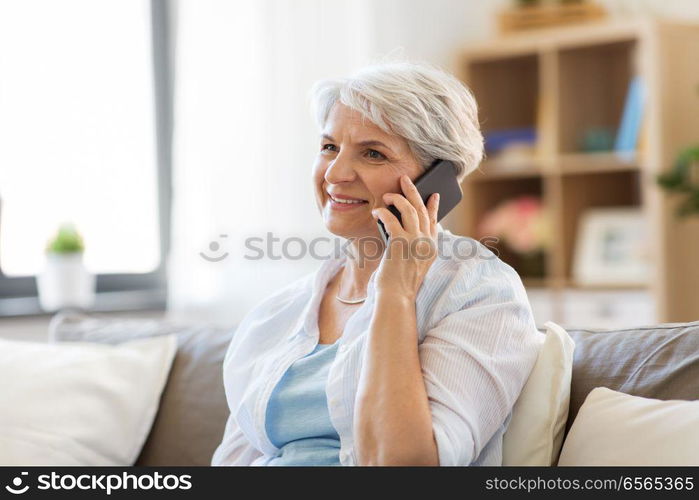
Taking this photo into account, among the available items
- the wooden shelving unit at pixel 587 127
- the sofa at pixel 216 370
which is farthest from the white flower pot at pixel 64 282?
the wooden shelving unit at pixel 587 127

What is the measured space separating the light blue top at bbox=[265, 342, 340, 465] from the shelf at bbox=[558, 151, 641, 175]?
2472 mm

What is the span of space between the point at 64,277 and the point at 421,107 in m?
1.76

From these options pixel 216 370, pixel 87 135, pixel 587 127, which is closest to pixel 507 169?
pixel 587 127

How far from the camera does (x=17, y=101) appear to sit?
11.2ft

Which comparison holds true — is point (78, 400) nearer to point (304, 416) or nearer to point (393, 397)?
point (304, 416)

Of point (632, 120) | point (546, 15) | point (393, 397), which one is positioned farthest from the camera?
point (546, 15)

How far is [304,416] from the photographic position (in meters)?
1.61

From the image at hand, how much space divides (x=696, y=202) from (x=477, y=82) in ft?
4.32

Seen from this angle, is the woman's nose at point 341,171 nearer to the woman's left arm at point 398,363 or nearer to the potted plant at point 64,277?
the woman's left arm at point 398,363

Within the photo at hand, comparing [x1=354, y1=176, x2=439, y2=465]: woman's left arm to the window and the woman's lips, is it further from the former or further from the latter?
the window

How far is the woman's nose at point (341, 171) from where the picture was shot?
1.66 meters

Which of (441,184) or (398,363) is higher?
(441,184)
